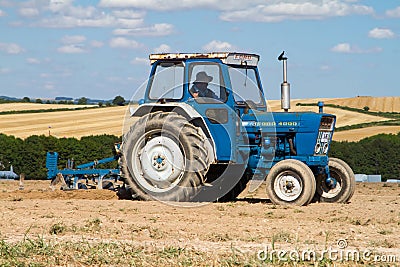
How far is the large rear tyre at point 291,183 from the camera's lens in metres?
11.8

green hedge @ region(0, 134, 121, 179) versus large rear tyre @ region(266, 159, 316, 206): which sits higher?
large rear tyre @ region(266, 159, 316, 206)

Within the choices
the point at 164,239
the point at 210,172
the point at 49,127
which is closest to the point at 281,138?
the point at 210,172

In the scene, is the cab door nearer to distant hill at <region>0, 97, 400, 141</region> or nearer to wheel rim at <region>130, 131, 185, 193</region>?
wheel rim at <region>130, 131, 185, 193</region>

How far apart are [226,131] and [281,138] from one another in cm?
103

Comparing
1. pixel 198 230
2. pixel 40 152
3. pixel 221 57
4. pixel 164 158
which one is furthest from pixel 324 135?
pixel 40 152

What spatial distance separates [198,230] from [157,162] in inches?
136

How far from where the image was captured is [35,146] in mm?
28156

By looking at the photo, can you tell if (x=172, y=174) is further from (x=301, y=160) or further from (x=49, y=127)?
(x=49, y=127)

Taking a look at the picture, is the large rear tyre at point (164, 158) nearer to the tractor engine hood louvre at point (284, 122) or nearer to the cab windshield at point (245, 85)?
the tractor engine hood louvre at point (284, 122)

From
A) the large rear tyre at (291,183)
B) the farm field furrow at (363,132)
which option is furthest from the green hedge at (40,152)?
the large rear tyre at (291,183)

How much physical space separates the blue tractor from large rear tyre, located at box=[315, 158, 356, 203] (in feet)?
0.05

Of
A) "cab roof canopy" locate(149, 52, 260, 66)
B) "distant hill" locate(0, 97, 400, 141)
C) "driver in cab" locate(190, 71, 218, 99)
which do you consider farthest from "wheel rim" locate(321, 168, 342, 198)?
"distant hill" locate(0, 97, 400, 141)

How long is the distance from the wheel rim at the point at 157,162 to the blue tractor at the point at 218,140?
16mm

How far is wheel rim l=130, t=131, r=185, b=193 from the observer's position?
1217cm
